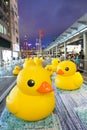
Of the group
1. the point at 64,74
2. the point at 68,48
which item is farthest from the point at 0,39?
the point at 64,74

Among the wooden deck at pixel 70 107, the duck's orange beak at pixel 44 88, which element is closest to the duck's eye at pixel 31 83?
the duck's orange beak at pixel 44 88

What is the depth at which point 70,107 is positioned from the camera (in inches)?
221

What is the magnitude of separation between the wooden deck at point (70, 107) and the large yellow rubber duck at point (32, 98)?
20.5 inches

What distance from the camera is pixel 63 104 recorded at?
5.98 m

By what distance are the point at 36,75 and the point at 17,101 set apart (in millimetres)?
767

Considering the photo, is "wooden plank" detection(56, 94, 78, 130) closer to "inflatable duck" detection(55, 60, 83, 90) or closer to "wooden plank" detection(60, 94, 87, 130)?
"wooden plank" detection(60, 94, 87, 130)

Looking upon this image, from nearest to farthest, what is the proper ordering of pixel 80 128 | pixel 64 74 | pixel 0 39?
1. pixel 80 128
2. pixel 64 74
3. pixel 0 39

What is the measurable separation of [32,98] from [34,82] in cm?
44

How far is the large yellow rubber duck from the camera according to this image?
4.42 metres

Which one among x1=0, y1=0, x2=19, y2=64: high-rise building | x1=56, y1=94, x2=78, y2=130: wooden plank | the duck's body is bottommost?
x1=56, y1=94, x2=78, y2=130: wooden plank

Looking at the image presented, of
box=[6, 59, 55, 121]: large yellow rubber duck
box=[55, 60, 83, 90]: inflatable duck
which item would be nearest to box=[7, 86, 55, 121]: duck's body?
box=[6, 59, 55, 121]: large yellow rubber duck

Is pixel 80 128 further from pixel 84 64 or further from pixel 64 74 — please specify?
pixel 84 64

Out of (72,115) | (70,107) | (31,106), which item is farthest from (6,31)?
(31,106)

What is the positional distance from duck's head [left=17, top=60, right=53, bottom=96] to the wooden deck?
891mm
